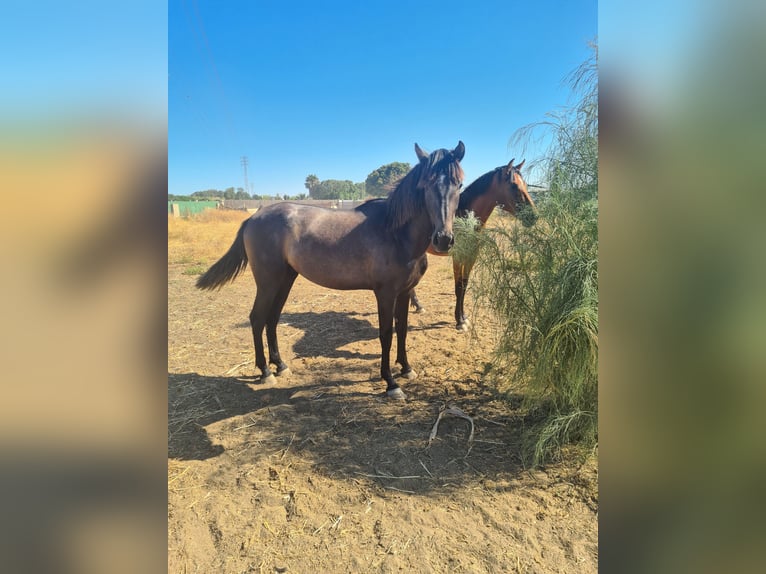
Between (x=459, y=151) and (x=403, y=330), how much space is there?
181 cm

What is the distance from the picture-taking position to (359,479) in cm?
256

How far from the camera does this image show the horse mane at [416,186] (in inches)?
127

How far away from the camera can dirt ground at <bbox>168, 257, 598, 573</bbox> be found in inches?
78.9

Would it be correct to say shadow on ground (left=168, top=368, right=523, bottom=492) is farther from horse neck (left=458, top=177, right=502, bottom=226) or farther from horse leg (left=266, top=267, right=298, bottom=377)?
horse neck (left=458, top=177, right=502, bottom=226)

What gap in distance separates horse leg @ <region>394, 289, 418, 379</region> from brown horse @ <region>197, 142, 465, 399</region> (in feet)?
0.03

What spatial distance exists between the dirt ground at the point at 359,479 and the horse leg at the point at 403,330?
141 mm

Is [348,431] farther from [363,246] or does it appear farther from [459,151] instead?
[459,151]

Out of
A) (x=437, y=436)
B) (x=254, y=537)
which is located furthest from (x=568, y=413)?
(x=254, y=537)

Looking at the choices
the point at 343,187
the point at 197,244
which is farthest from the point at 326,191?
the point at 197,244

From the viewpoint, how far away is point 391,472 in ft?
8.61

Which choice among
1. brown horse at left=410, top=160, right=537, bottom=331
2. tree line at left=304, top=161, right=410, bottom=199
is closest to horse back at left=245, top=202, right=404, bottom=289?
brown horse at left=410, top=160, right=537, bottom=331
